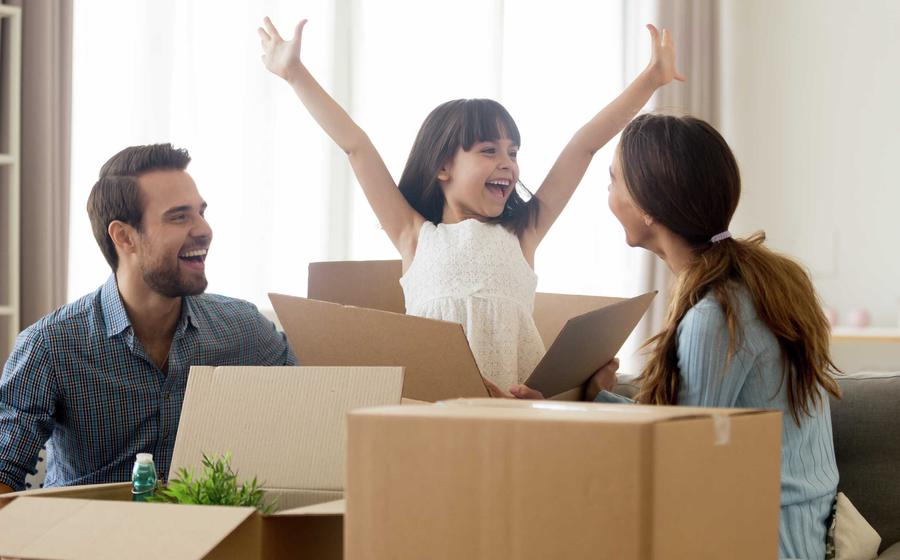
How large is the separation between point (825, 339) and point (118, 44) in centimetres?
277

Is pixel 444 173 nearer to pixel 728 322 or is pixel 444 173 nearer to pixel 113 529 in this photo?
pixel 728 322

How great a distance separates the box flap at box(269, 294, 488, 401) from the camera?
4.94 feet

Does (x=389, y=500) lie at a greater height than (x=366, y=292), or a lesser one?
lesser

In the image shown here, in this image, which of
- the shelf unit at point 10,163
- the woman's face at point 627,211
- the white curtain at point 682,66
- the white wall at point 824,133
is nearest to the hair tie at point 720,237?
the woman's face at point 627,211

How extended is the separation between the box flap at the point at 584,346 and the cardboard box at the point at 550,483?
63cm

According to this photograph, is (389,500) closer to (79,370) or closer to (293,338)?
(293,338)

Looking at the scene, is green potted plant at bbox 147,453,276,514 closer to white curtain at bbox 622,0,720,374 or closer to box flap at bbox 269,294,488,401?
box flap at bbox 269,294,488,401

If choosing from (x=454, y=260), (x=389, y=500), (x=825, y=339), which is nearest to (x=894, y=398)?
(x=825, y=339)

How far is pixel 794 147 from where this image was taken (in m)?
4.29

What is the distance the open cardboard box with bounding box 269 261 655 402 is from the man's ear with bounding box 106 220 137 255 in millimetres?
504

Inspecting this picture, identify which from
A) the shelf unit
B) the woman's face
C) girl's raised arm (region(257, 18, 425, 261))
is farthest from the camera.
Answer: the shelf unit

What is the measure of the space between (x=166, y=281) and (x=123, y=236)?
0.17 m

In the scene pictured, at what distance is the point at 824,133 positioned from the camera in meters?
4.23

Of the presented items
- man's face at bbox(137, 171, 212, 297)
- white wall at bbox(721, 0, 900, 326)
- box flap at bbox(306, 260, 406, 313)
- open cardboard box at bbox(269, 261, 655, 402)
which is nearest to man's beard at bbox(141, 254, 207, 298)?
man's face at bbox(137, 171, 212, 297)
